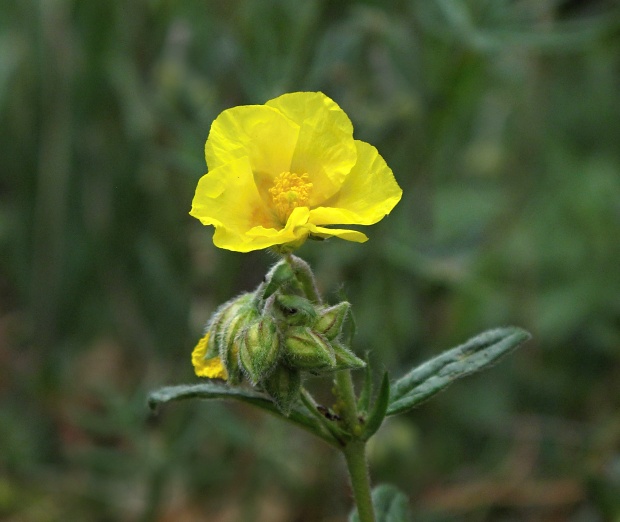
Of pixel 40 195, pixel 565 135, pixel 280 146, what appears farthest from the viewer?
pixel 565 135

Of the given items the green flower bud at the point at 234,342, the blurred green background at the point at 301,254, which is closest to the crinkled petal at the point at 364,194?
the green flower bud at the point at 234,342

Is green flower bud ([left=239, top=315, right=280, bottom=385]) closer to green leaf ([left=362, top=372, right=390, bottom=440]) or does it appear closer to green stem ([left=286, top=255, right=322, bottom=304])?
green stem ([left=286, top=255, right=322, bottom=304])

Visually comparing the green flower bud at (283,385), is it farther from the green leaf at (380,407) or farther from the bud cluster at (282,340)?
the green leaf at (380,407)

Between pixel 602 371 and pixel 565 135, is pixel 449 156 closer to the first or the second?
pixel 565 135

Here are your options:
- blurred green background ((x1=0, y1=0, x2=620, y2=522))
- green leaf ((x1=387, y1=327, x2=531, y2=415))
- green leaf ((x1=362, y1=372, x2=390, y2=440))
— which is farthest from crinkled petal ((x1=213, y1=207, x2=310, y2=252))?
blurred green background ((x1=0, y1=0, x2=620, y2=522))

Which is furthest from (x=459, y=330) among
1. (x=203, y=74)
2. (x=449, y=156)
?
(x=203, y=74)

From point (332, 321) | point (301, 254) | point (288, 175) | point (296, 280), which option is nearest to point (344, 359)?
point (332, 321)
